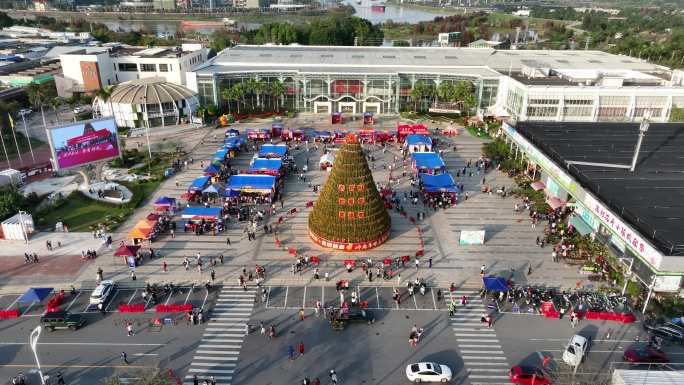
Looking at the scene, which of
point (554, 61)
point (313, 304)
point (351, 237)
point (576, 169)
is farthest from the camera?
point (554, 61)

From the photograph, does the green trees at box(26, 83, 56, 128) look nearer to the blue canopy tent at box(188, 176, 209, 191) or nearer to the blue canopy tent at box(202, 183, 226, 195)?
the blue canopy tent at box(188, 176, 209, 191)

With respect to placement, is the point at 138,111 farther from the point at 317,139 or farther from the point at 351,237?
the point at 351,237

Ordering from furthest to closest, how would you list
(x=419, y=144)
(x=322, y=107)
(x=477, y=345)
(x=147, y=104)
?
(x=322, y=107) < (x=147, y=104) < (x=419, y=144) < (x=477, y=345)

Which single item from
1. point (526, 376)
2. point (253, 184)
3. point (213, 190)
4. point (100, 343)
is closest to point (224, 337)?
point (100, 343)

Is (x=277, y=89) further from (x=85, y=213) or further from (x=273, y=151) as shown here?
(x=85, y=213)

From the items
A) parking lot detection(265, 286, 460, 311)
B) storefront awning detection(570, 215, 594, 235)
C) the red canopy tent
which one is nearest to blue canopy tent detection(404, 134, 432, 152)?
storefront awning detection(570, 215, 594, 235)

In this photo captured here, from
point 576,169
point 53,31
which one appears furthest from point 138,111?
point 53,31
